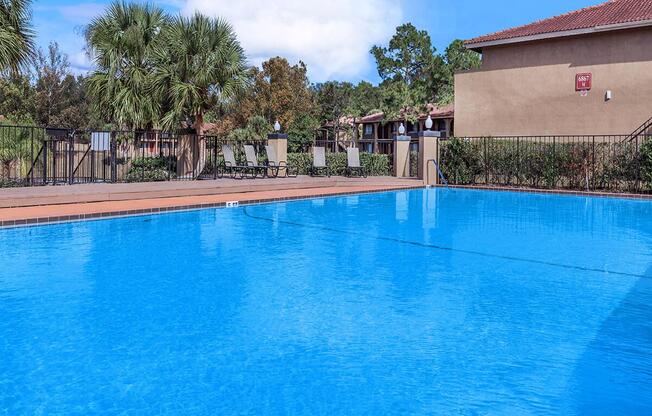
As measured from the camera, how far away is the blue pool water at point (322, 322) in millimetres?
3500

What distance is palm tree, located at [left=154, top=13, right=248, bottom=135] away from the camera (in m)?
19.5

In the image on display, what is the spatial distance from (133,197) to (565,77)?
17.1 meters

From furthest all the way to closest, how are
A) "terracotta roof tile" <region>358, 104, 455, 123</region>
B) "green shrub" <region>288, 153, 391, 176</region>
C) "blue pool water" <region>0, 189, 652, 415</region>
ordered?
"terracotta roof tile" <region>358, 104, 455, 123</region> → "green shrub" <region>288, 153, 391, 176</region> → "blue pool water" <region>0, 189, 652, 415</region>

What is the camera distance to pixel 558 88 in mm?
23578

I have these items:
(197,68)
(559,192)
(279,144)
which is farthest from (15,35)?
(559,192)

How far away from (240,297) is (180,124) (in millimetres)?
15809

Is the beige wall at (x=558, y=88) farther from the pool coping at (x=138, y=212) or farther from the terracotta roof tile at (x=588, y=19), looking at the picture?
the pool coping at (x=138, y=212)

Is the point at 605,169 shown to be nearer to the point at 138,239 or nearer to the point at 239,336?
the point at 138,239

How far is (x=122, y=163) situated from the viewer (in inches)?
865

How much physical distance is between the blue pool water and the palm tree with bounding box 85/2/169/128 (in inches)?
483

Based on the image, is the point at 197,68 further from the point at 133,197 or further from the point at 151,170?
the point at 133,197

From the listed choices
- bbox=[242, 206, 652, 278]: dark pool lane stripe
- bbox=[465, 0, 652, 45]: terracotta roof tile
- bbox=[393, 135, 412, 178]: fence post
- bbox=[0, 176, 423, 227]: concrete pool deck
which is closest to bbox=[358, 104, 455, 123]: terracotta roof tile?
bbox=[465, 0, 652, 45]: terracotta roof tile

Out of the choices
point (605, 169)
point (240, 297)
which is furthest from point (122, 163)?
point (240, 297)

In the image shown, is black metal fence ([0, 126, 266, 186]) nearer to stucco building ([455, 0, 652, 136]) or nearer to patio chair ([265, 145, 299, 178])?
patio chair ([265, 145, 299, 178])
